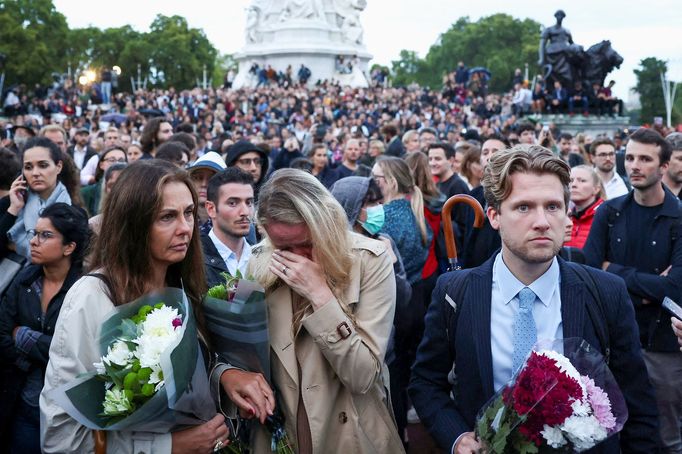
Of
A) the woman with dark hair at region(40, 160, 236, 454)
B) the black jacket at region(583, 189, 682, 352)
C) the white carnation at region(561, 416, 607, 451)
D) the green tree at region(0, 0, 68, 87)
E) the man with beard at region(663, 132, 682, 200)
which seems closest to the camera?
the white carnation at region(561, 416, 607, 451)

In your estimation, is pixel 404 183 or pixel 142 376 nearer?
pixel 142 376

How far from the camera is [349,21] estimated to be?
51.5 metres

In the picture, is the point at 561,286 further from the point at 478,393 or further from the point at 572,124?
the point at 572,124

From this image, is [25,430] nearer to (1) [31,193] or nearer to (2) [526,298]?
(1) [31,193]

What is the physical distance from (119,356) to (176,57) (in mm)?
69003

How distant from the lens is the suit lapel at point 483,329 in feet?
9.70

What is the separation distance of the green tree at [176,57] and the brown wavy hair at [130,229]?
67.6 meters

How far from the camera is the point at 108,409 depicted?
105 inches

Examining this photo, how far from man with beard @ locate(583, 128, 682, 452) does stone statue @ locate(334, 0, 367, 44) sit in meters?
47.6

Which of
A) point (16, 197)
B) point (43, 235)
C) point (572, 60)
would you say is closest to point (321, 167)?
point (16, 197)

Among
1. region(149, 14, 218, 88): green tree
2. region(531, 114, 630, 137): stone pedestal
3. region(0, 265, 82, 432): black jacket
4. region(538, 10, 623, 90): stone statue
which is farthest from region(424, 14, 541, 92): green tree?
region(0, 265, 82, 432): black jacket

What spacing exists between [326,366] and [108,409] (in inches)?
35.8

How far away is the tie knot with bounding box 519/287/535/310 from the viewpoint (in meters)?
2.98

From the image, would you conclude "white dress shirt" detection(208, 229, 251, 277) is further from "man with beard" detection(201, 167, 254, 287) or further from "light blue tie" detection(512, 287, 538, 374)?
"light blue tie" detection(512, 287, 538, 374)
